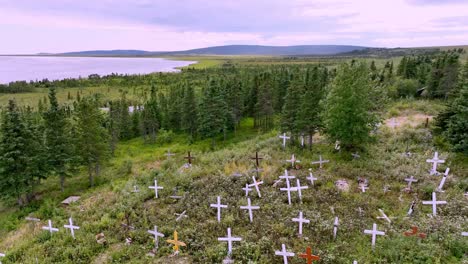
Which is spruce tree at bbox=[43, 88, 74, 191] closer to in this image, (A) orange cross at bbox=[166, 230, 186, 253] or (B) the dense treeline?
(B) the dense treeline

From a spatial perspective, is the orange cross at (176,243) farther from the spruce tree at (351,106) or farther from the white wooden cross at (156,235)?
the spruce tree at (351,106)

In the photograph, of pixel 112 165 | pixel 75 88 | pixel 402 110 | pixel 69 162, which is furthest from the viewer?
pixel 75 88

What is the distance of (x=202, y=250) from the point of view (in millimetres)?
13430

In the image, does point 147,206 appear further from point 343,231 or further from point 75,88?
point 75,88

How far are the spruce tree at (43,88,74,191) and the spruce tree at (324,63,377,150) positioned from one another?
23.8 m

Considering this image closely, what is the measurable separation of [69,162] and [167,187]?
54.9 feet

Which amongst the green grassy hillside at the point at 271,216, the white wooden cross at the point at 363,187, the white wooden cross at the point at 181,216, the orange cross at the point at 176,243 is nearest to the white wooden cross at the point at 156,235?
Answer: the green grassy hillside at the point at 271,216

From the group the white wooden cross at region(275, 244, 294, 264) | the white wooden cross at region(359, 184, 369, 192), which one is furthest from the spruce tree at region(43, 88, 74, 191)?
the white wooden cross at region(359, 184, 369, 192)

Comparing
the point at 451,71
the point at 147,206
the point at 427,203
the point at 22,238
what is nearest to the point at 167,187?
the point at 147,206

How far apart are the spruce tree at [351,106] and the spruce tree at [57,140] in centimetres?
2382

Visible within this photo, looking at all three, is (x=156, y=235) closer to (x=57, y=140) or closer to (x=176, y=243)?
(x=176, y=243)

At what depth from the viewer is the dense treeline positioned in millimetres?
22016

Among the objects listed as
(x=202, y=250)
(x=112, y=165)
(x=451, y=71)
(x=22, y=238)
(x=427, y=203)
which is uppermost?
(x=451, y=71)

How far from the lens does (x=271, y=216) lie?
15266 mm
